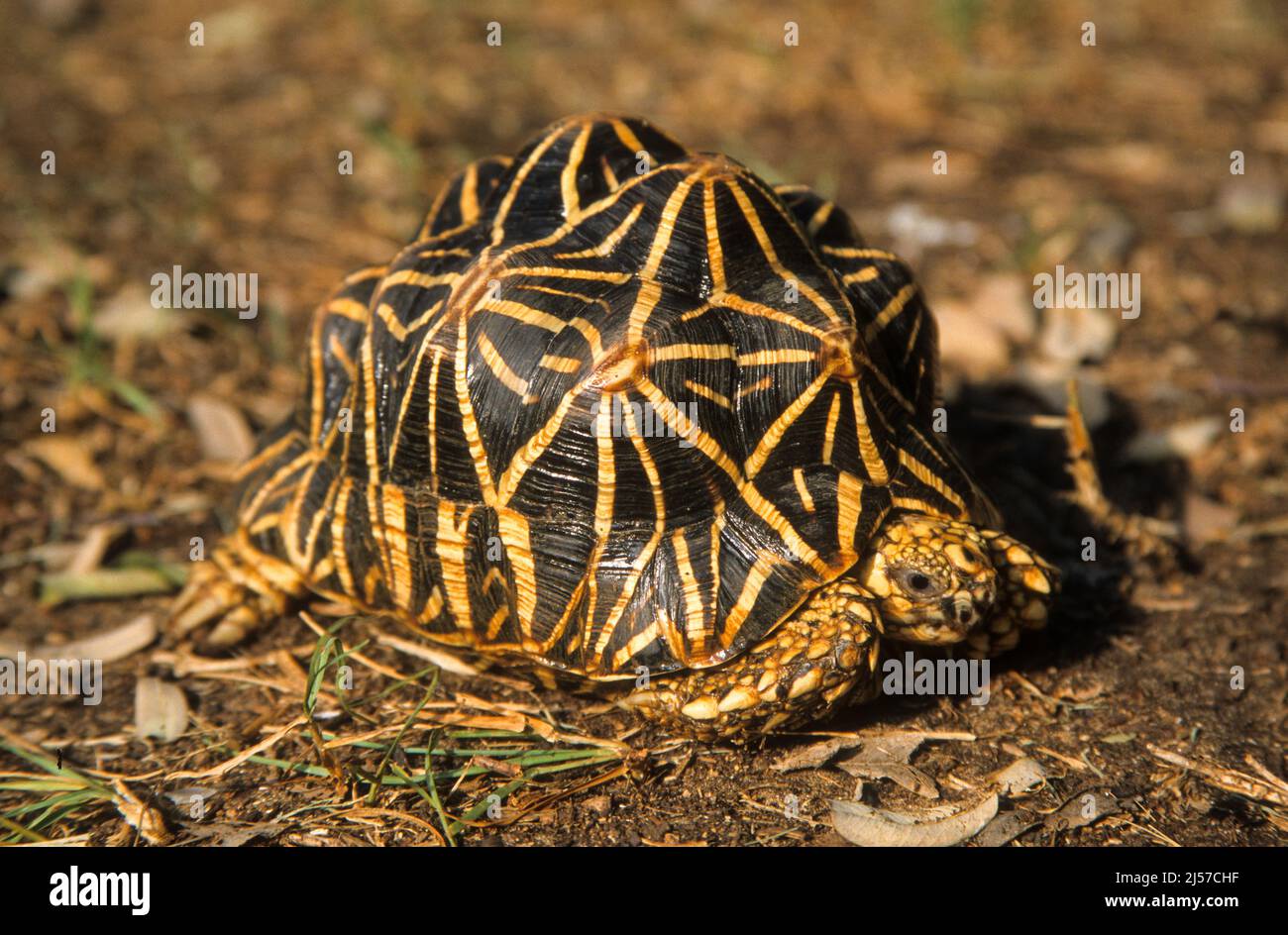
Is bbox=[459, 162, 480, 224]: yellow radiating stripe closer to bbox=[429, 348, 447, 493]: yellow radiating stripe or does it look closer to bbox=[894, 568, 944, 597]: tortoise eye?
bbox=[429, 348, 447, 493]: yellow radiating stripe

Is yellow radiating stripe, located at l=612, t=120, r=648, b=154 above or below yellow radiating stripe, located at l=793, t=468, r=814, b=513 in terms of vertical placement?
above

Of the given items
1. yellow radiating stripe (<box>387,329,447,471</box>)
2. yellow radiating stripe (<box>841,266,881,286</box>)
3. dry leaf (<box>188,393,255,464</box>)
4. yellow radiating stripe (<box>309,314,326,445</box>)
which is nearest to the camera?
yellow radiating stripe (<box>387,329,447,471</box>)

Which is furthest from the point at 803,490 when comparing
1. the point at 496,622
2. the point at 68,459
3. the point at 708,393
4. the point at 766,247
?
the point at 68,459

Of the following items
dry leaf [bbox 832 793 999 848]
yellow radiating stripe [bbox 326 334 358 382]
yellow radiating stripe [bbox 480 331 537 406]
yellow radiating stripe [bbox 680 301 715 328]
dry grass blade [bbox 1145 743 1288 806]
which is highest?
yellow radiating stripe [bbox 680 301 715 328]

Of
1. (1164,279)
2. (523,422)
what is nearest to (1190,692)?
(523,422)

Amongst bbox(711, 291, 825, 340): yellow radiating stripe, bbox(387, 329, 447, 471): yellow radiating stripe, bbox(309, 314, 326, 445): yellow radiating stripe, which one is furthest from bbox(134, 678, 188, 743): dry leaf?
bbox(711, 291, 825, 340): yellow radiating stripe

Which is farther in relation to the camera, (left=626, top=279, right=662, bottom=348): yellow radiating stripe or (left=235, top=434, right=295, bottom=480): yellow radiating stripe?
(left=235, top=434, right=295, bottom=480): yellow radiating stripe

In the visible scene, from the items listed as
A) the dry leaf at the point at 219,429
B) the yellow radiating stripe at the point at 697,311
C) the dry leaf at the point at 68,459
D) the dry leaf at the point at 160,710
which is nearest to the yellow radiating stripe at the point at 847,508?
the yellow radiating stripe at the point at 697,311

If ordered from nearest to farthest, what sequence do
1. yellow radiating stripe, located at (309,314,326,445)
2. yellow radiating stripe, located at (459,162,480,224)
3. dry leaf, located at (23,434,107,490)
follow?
yellow radiating stripe, located at (459,162,480,224) < yellow radiating stripe, located at (309,314,326,445) < dry leaf, located at (23,434,107,490)
